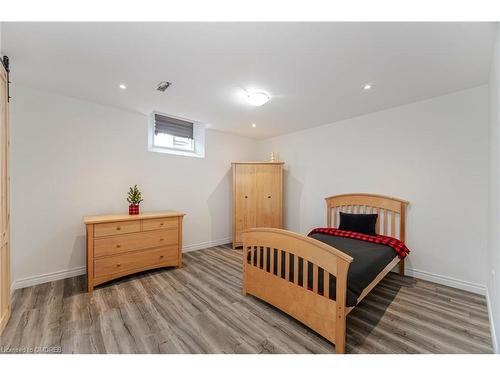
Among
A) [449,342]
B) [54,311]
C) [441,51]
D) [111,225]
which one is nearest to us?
[449,342]

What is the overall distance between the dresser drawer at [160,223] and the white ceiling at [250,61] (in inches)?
66.5

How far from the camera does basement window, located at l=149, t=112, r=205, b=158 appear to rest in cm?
360

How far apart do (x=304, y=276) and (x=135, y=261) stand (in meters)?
2.27

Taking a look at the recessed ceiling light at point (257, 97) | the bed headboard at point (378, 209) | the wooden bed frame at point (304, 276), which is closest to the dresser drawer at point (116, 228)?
the wooden bed frame at point (304, 276)

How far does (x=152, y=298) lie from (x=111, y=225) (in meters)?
1.05

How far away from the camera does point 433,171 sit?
2695 mm

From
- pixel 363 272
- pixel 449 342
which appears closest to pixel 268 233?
pixel 363 272

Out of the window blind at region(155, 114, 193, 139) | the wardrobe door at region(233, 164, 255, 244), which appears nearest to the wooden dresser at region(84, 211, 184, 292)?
the wardrobe door at region(233, 164, 255, 244)

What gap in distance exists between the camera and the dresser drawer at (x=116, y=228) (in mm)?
2488

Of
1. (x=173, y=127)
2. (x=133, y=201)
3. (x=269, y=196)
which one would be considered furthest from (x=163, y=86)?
(x=269, y=196)

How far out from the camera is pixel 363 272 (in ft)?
6.06

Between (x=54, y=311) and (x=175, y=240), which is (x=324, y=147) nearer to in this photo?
(x=175, y=240)

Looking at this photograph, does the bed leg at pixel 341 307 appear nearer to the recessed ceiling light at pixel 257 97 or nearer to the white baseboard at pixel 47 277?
→ the recessed ceiling light at pixel 257 97

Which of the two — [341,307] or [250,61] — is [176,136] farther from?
[341,307]
